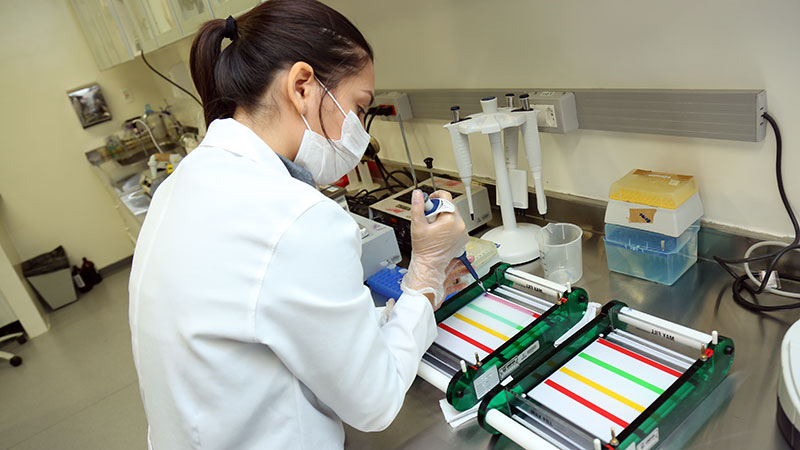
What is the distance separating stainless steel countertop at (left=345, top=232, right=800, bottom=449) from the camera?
2.67 feet

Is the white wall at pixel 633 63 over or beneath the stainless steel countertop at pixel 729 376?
over

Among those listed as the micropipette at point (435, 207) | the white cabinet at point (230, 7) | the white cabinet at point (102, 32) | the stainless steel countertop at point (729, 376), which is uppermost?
the white cabinet at point (102, 32)

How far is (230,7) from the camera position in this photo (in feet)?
4.18

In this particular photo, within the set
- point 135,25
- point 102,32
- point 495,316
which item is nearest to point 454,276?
point 495,316

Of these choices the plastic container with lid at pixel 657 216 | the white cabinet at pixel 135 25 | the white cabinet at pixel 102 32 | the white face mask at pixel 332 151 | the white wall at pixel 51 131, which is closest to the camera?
the white face mask at pixel 332 151

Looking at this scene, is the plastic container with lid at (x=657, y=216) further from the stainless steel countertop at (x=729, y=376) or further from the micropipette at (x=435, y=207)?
the micropipette at (x=435, y=207)

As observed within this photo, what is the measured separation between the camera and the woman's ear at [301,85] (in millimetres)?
808

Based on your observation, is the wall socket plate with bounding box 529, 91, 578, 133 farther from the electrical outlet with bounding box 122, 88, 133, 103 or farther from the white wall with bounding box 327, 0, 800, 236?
the electrical outlet with bounding box 122, 88, 133, 103

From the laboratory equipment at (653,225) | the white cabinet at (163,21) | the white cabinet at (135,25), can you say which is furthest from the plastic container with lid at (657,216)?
the white cabinet at (135,25)

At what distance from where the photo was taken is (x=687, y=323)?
1075 millimetres

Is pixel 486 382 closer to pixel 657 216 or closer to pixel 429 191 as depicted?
pixel 657 216

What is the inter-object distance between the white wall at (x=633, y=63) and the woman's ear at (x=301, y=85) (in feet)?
2.57

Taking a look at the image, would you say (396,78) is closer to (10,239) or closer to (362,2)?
(362,2)

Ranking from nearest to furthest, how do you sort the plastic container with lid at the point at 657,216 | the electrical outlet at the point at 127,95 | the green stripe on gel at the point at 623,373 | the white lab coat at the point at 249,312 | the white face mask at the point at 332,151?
the white lab coat at the point at 249,312 < the green stripe on gel at the point at 623,373 < the white face mask at the point at 332,151 < the plastic container with lid at the point at 657,216 < the electrical outlet at the point at 127,95
